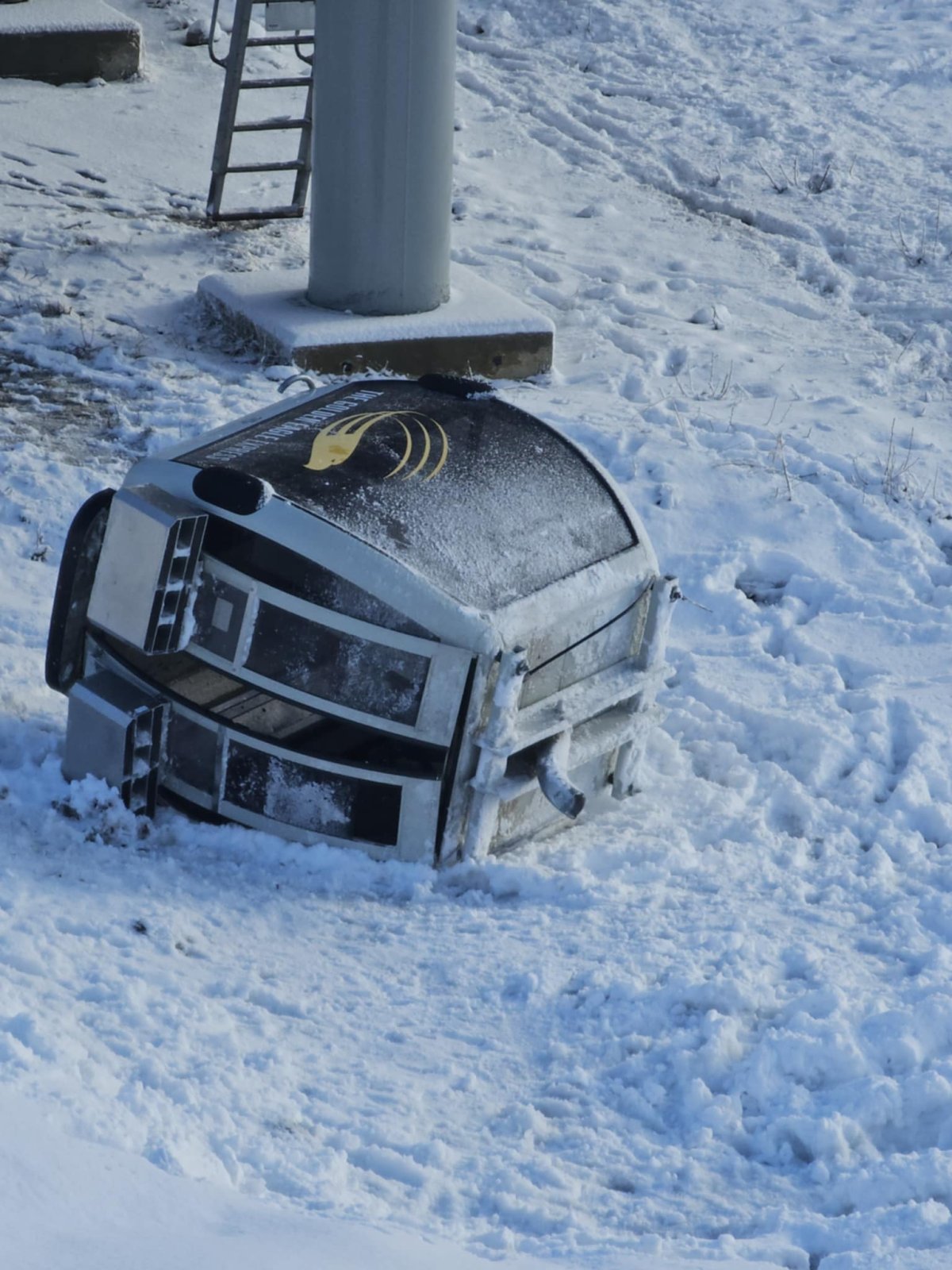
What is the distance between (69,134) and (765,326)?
14.2 feet

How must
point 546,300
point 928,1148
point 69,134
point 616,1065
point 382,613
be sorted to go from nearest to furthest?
1. point 928,1148
2. point 616,1065
3. point 382,613
4. point 546,300
5. point 69,134

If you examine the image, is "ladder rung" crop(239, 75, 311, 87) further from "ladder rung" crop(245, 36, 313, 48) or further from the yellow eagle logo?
the yellow eagle logo

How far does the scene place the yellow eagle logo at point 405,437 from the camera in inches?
169

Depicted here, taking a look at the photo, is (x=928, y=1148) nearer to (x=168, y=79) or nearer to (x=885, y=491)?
(x=885, y=491)

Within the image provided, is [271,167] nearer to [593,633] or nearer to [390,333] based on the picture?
[390,333]

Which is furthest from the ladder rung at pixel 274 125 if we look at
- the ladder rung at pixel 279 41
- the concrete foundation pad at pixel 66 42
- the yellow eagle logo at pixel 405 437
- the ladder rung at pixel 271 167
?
the yellow eagle logo at pixel 405 437

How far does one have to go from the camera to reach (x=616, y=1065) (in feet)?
11.9

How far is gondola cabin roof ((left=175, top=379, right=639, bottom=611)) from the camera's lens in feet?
13.3

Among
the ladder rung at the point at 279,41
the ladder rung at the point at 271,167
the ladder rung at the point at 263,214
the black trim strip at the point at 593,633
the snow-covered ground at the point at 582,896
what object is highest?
the ladder rung at the point at 279,41

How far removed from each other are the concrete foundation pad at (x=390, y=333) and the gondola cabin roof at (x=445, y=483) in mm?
2265

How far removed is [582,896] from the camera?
4223 mm

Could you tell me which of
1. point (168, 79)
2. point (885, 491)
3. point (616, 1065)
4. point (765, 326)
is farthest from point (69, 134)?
point (616, 1065)

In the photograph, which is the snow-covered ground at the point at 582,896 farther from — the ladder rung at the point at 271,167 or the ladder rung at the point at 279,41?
the ladder rung at the point at 279,41

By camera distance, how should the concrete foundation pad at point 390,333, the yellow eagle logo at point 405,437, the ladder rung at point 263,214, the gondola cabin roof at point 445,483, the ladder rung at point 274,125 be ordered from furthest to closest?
the ladder rung at point 263,214 < the ladder rung at point 274,125 < the concrete foundation pad at point 390,333 < the yellow eagle logo at point 405,437 < the gondola cabin roof at point 445,483
